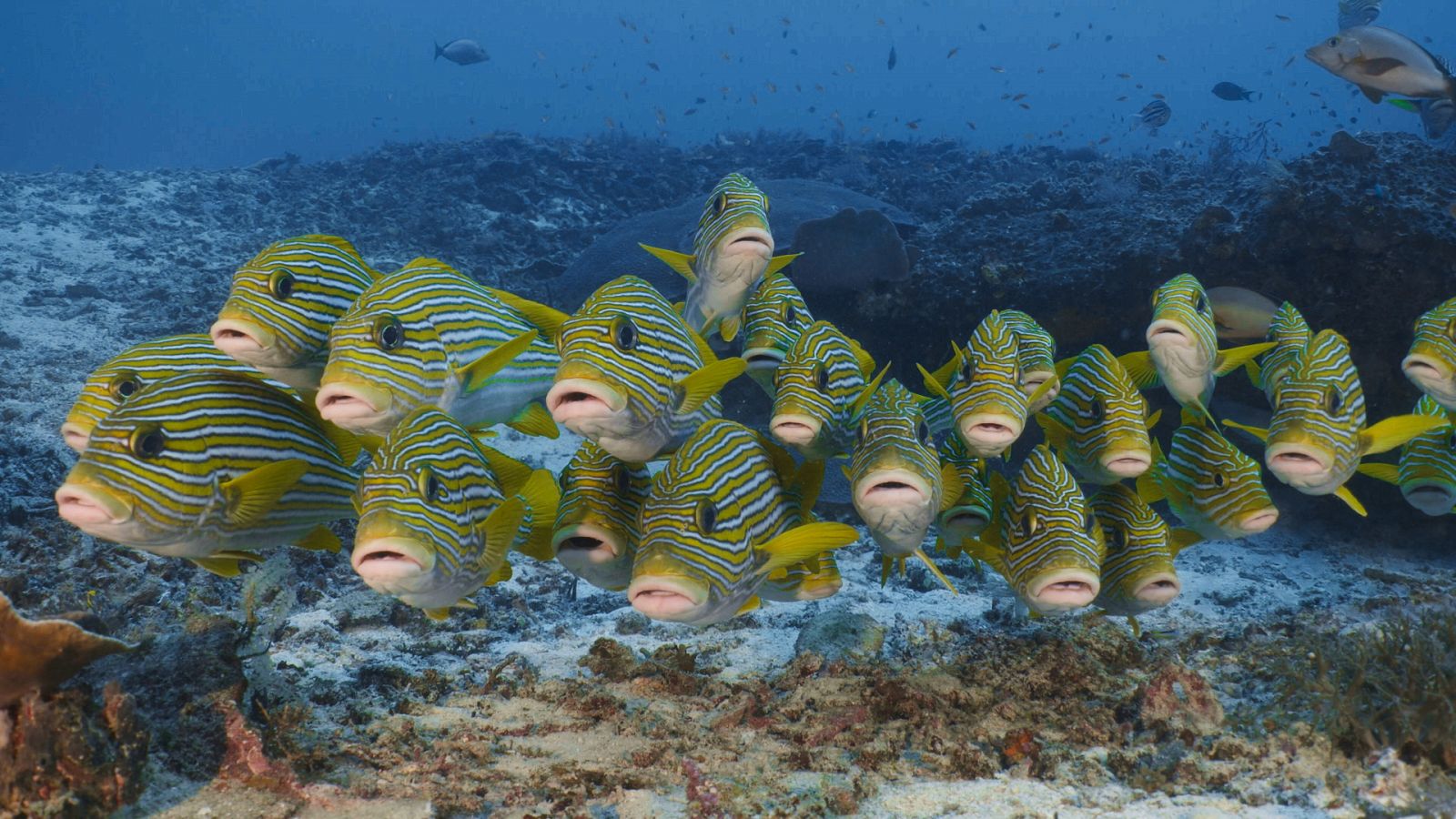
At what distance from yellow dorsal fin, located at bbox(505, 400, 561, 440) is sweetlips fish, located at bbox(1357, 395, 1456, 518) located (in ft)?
13.5

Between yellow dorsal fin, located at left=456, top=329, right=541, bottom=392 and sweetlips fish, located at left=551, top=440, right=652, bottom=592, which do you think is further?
sweetlips fish, located at left=551, top=440, right=652, bottom=592

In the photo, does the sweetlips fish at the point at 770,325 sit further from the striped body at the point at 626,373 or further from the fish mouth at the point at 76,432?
the fish mouth at the point at 76,432

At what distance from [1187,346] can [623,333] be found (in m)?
2.33

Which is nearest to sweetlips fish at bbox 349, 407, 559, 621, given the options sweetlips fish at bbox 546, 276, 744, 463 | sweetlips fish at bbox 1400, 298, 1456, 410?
sweetlips fish at bbox 546, 276, 744, 463

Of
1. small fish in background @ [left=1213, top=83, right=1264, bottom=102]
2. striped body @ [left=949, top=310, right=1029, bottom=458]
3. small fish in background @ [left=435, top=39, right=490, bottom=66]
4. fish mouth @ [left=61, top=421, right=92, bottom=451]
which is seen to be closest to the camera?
fish mouth @ [left=61, top=421, right=92, bottom=451]

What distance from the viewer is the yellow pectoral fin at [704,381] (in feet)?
9.02

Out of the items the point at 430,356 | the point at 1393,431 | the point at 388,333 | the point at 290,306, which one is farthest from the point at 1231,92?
the point at 290,306

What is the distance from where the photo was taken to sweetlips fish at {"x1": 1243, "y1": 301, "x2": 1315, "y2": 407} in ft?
11.9

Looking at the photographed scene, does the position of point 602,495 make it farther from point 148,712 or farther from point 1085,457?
point 1085,457

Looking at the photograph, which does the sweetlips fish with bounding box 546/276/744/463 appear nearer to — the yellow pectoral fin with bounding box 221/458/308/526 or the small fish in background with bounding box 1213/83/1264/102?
the yellow pectoral fin with bounding box 221/458/308/526

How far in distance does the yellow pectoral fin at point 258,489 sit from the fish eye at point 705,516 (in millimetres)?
1338

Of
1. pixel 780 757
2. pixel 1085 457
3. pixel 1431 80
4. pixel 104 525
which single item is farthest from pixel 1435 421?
Result: pixel 1431 80

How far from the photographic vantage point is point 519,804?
285 centimetres

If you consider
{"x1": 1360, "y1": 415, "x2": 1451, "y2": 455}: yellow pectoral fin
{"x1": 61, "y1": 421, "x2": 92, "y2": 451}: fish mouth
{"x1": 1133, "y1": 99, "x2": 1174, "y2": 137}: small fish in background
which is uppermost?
{"x1": 1133, "y1": 99, "x2": 1174, "y2": 137}: small fish in background
